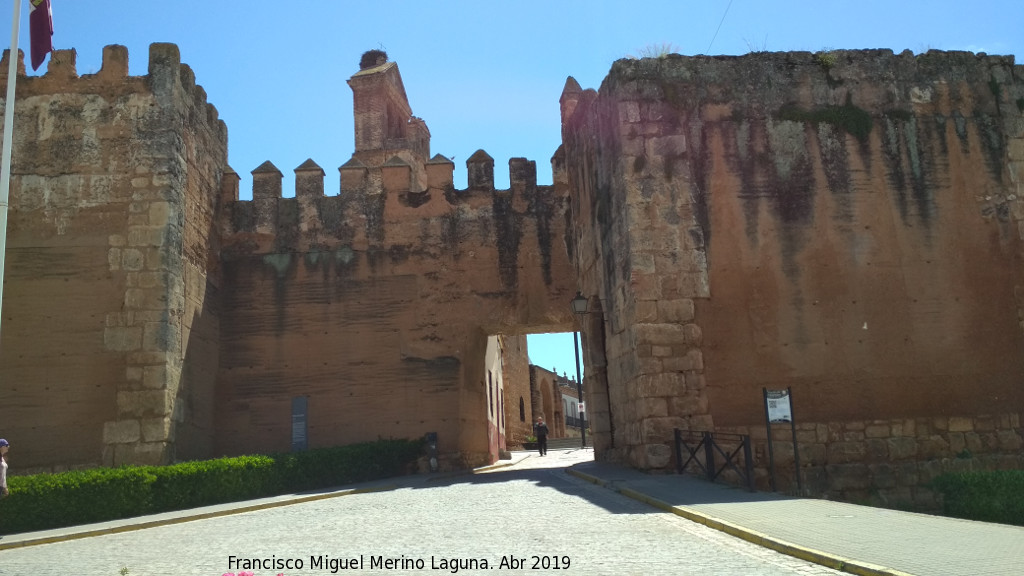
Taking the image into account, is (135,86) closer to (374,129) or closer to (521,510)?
(521,510)

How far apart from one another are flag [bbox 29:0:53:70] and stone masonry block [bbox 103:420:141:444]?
19.2ft

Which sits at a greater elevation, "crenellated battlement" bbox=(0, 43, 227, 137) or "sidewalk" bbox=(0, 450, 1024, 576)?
"crenellated battlement" bbox=(0, 43, 227, 137)

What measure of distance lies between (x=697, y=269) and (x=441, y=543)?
724 centimetres

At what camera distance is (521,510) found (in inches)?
368

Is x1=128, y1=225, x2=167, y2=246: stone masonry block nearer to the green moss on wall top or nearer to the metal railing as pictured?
the metal railing

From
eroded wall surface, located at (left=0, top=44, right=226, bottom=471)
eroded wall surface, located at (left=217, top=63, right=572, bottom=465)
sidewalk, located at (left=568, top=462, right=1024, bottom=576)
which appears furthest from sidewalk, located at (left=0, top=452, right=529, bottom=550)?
sidewalk, located at (left=568, top=462, right=1024, bottom=576)

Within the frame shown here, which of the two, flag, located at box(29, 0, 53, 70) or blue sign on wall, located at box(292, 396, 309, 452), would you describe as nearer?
flag, located at box(29, 0, 53, 70)

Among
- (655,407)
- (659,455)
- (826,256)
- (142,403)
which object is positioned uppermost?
(826,256)

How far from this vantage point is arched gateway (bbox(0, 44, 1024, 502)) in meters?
13.0

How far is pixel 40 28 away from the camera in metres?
10.6

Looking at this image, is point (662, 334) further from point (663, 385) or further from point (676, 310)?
point (663, 385)

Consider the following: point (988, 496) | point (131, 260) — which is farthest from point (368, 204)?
point (988, 496)

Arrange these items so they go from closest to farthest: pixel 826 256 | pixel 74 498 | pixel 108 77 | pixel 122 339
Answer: pixel 74 498
pixel 826 256
pixel 122 339
pixel 108 77

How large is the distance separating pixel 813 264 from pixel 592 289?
4254mm
